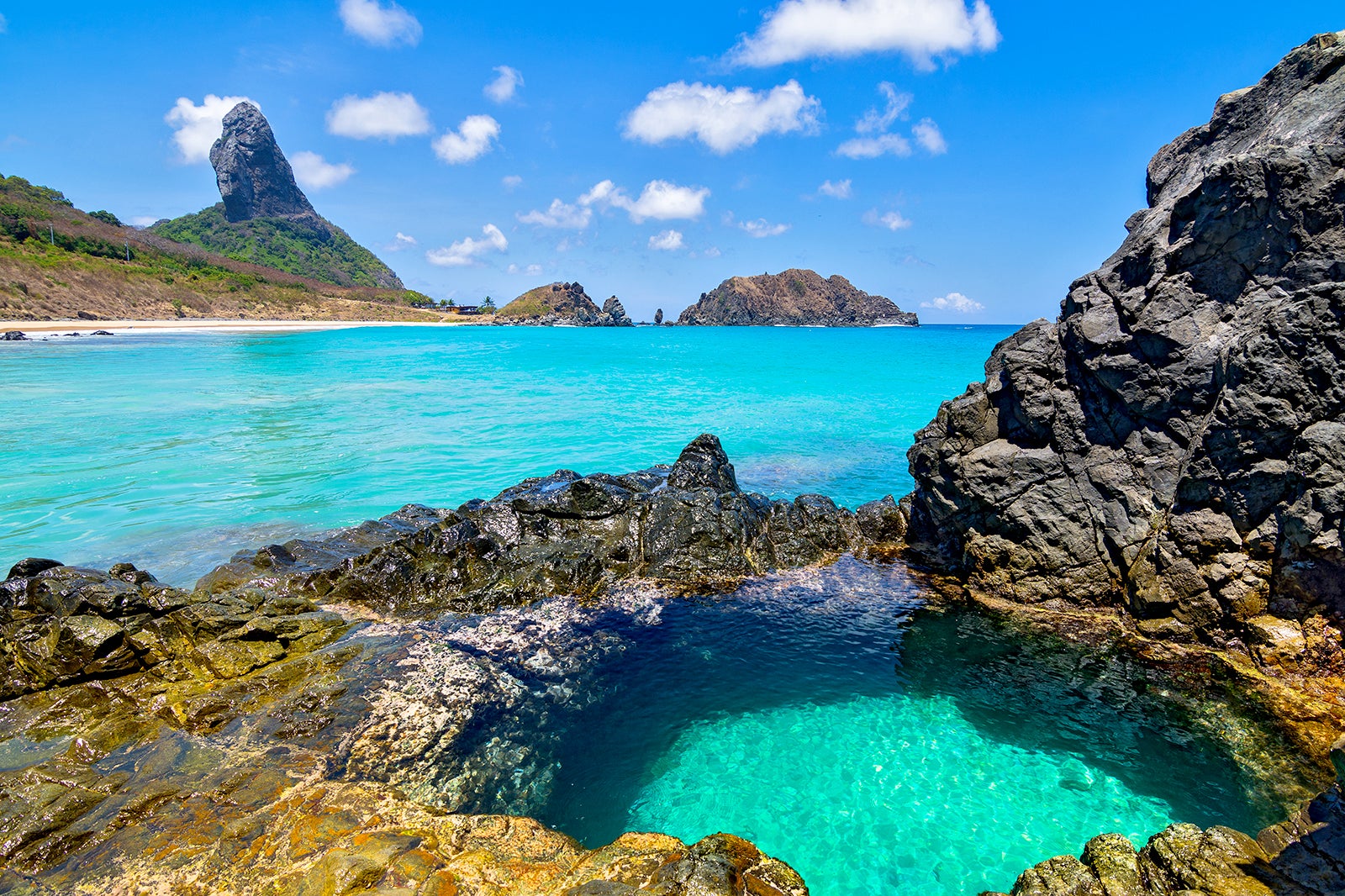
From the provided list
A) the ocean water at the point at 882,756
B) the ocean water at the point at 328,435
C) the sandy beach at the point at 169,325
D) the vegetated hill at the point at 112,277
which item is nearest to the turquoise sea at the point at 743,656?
the ocean water at the point at 882,756

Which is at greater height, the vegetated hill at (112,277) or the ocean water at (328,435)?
the vegetated hill at (112,277)

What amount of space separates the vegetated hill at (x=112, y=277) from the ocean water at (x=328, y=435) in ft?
109

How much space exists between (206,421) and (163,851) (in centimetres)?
3584

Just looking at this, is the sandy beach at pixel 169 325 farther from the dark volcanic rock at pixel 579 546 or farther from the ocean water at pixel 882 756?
the ocean water at pixel 882 756

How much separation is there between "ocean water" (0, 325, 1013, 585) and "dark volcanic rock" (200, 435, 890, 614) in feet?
16.3

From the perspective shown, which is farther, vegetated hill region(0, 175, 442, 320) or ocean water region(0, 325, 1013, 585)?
vegetated hill region(0, 175, 442, 320)

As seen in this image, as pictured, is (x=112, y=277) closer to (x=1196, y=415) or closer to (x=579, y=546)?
(x=579, y=546)

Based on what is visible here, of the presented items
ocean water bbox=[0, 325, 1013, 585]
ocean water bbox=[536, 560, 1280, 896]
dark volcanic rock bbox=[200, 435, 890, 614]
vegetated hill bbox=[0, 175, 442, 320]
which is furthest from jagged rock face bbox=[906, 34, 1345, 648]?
vegetated hill bbox=[0, 175, 442, 320]

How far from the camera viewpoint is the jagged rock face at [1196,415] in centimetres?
1171

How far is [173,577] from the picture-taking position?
15867 mm

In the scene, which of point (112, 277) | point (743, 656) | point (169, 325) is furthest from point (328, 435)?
point (112, 277)

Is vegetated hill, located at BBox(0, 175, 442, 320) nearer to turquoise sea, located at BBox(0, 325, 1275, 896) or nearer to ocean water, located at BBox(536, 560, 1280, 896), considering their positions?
turquoise sea, located at BBox(0, 325, 1275, 896)

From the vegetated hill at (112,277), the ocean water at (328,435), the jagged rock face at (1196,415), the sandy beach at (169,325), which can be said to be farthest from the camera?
the vegetated hill at (112,277)

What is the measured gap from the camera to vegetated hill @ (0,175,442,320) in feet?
303
